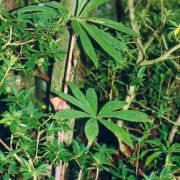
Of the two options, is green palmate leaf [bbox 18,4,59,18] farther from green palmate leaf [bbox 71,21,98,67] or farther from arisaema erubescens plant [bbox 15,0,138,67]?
green palmate leaf [bbox 71,21,98,67]

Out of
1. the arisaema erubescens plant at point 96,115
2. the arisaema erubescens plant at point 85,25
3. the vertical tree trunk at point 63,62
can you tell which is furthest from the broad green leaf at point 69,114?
the vertical tree trunk at point 63,62

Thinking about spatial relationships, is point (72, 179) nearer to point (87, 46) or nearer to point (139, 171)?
point (139, 171)

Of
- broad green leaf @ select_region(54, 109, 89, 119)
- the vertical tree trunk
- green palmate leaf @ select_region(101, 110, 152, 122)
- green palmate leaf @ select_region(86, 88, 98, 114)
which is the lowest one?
green palmate leaf @ select_region(101, 110, 152, 122)

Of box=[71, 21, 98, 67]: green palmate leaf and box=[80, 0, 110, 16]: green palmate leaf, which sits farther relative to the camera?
box=[80, 0, 110, 16]: green palmate leaf

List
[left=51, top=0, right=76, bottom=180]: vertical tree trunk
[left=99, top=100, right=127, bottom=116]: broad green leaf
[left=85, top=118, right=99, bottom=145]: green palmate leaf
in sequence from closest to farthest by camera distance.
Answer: [left=85, top=118, right=99, bottom=145]: green palmate leaf, [left=99, top=100, right=127, bottom=116]: broad green leaf, [left=51, top=0, right=76, bottom=180]: vertical tree trunk

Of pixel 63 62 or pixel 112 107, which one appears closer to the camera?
A: pixel 112 107

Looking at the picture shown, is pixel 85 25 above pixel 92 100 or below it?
above

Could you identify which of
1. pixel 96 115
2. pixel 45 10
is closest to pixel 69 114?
pixel 96 115

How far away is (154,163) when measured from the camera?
1.56 meters

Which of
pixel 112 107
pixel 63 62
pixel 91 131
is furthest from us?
pixel 63 62

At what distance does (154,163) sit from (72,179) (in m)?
0.38

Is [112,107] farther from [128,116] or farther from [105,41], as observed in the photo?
[105,41]

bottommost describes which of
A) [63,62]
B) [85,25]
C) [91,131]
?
[91,131]

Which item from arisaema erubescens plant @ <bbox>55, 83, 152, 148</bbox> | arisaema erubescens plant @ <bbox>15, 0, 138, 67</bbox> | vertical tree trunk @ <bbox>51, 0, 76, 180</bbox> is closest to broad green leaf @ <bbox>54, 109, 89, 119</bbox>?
arisaema erubescens plant @ <bbox>55, 83, 152, 148</bbox>
